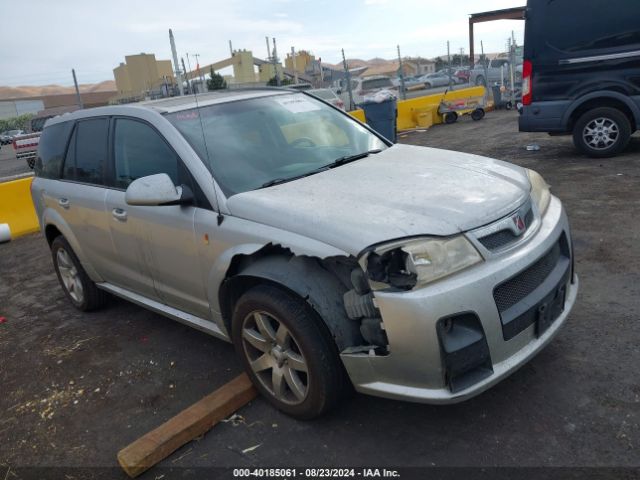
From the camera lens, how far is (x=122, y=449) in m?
2.88

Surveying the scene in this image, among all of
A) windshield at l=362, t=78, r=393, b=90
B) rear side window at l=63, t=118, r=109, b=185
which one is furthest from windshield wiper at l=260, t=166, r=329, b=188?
windshield at l=362, t=78, r=393, b=90

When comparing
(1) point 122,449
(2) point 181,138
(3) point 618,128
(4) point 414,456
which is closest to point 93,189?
(2) point 181,138

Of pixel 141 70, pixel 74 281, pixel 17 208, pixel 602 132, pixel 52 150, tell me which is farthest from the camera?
pixel 141 70

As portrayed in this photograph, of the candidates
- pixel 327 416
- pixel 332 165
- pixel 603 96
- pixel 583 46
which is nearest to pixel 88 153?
pixel 332 165

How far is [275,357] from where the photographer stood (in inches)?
115

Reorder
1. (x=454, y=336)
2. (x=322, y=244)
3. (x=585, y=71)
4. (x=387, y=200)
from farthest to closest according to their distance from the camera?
(x=585, y=71) < (x=387, y=200) < (x=322, y=244) < (x=454, y=336)

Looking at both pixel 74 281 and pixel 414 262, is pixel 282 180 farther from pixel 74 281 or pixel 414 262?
pixel 74 281

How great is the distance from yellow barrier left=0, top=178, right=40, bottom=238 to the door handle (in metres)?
5.29

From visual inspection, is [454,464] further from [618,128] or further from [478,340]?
[618,128]

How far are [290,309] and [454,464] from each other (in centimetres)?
104

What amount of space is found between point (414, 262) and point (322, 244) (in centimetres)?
44

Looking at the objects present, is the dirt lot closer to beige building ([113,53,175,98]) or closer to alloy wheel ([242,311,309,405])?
alloy wheel ([242,311,309,405])

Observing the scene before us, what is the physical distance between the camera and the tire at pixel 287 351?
265 cm

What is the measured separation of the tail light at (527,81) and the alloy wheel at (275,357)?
6642mm
